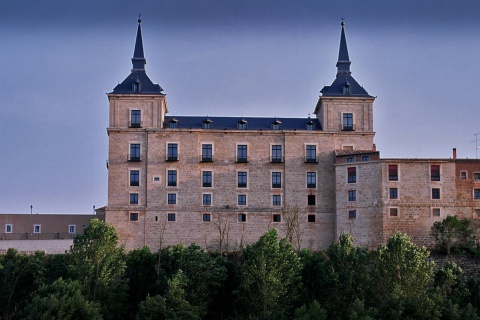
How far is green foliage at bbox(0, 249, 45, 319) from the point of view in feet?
162

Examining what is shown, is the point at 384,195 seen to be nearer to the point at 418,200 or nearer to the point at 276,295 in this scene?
the point at 418,200

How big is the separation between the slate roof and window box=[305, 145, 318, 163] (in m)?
1.82

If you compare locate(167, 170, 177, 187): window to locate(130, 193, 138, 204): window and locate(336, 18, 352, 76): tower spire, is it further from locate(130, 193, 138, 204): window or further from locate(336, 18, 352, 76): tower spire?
locate(336, 18, 352, 76): tower spire

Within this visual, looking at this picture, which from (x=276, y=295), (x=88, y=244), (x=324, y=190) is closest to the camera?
(x=276, y=295)

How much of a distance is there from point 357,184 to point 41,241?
24.5 m

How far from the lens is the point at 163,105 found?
64.4 m

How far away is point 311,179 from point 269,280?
17.6 m

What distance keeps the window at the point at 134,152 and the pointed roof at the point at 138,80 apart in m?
4.18

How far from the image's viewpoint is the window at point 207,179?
205 ft

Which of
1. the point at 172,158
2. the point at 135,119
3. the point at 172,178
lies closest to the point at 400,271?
the point at 172,178

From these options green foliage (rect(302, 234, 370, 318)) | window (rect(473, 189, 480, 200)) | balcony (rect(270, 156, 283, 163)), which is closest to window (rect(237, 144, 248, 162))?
balcony (rect(270, 156, 283, 163))

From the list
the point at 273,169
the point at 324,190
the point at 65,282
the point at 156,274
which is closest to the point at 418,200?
the point at 324,190

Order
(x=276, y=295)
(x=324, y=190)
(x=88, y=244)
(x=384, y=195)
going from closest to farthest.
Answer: (x=276, y=295)
(x=88, y=244)
(x=384, y=195)
(x=324, y=190)

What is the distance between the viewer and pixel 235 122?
65000mm
